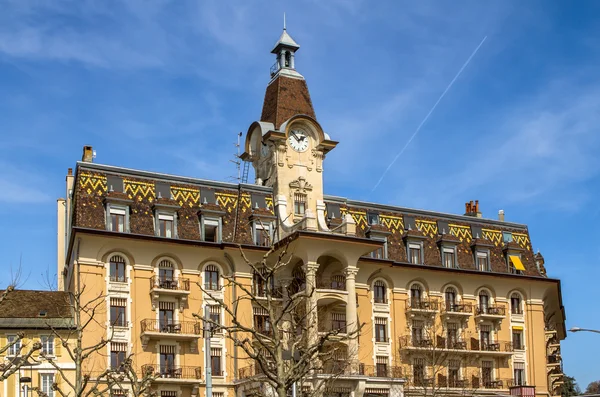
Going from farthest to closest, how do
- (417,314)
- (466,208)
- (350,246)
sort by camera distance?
(466,208) → (417,314) → (350,246)

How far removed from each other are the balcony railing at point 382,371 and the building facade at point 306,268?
5.6 inches

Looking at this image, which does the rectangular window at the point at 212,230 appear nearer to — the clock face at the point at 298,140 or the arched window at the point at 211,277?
the arched window at the point at 211,277

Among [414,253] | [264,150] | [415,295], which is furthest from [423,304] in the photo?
[264,150]

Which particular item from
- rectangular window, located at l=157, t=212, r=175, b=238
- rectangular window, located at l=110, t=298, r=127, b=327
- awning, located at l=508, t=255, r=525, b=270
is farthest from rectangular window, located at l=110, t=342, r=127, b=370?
awning, located at l=508, t=255, r=525, b=270

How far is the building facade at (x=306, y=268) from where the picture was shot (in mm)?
67812

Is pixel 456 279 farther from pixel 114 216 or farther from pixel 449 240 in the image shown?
pixel 114 216

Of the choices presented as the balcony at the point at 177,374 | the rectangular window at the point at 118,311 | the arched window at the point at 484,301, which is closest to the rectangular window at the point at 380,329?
the arched window at the point at 484,301

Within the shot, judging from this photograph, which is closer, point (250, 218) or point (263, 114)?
point (250, 218)

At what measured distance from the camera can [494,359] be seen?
7981 centimetres

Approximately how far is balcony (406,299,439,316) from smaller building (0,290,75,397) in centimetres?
2550

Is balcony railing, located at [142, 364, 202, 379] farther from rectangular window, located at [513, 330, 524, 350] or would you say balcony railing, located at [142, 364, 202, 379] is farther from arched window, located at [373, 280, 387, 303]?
rectangular window, located at [513, 330, 524, 350]

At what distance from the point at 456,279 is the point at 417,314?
4.84 meters

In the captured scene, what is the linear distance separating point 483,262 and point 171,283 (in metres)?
26.8

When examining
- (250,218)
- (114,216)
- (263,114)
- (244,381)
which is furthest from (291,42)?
(244,381)
